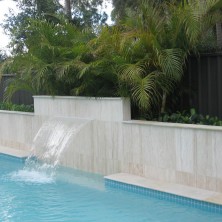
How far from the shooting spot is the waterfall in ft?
26.7

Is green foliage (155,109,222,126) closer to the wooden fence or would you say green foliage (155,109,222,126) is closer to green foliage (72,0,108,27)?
the wooden fence

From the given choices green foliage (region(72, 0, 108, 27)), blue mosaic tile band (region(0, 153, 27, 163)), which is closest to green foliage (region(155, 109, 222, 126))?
blue mosaic tile band (region(0, 153, 27, 163))

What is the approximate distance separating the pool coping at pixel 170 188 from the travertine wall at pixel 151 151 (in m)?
0.13

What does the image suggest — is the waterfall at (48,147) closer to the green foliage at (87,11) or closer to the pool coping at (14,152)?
the pool coping at (14,152)

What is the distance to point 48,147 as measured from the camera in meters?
8.80

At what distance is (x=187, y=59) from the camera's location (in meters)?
7.60

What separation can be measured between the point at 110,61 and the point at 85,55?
881 mm

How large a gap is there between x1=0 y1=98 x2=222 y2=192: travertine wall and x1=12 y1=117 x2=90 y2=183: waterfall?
0.17 metres

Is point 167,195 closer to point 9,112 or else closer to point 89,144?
point 89,144

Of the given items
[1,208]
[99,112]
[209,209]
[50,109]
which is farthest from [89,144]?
[209,209]

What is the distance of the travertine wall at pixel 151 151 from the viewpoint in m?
5.99

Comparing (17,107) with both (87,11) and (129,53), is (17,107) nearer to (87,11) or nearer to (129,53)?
(129,53)

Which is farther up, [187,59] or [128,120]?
[187,59]

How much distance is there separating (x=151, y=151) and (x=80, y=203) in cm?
146
